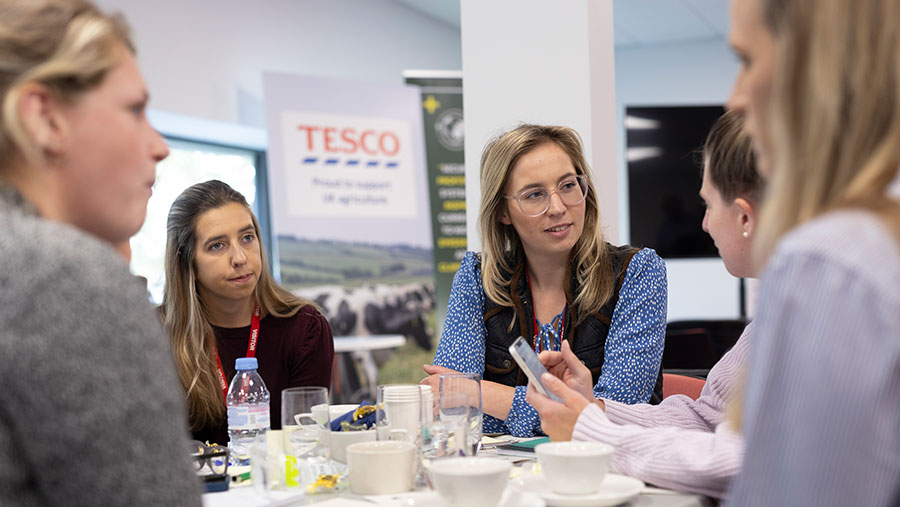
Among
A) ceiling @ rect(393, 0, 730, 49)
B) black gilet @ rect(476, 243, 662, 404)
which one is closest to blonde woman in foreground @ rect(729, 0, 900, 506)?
black gilet @ rect(476, 243, 662, 404)

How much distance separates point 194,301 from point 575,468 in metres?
1.76

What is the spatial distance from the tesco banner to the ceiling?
5.58 feet

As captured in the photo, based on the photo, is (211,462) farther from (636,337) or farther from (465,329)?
(636,337)

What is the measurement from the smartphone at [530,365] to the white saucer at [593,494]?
0.85 feet

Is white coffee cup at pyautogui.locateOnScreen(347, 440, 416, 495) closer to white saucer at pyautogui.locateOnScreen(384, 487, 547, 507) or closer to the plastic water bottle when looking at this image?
white saucer at pyautogui.locateOnScreen(384, 487, 547, 507)

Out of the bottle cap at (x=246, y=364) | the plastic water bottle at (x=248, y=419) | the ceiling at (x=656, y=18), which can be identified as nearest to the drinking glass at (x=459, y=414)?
the plastic water bottle at (x=248, y=419)

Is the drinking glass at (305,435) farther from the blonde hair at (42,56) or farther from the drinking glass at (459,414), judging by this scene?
the blonde hair at (42,56)

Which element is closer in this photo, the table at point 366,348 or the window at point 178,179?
the table at point 366,348

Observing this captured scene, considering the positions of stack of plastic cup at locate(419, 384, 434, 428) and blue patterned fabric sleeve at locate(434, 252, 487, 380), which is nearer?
stack of plastic cup at locate(419, 384, 434, 428)

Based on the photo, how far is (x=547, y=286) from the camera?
276 centimetres

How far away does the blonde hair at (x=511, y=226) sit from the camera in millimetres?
2682

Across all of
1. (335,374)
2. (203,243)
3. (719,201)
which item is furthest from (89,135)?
(335,374)

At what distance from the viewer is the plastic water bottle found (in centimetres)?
169

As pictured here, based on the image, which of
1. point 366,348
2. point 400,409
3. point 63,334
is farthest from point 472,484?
point 366,348
